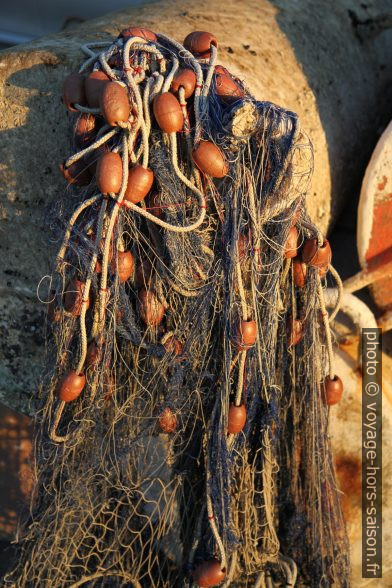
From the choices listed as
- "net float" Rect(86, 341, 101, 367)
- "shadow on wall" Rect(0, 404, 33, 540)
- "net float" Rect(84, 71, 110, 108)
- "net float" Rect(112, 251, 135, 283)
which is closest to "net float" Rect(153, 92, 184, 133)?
"net float" Rect(84, 71, 110, 108)

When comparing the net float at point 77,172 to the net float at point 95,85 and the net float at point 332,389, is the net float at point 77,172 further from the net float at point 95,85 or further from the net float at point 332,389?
the net float at point 332,389

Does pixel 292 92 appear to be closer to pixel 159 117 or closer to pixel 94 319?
pixel 159 117

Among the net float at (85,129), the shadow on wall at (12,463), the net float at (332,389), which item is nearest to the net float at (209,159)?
the net float at (85,129)

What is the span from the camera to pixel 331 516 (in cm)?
181

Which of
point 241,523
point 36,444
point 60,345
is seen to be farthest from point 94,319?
point 241,523

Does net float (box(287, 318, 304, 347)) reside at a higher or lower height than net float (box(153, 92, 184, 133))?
lower

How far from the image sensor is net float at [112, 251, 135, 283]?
4.70 feet

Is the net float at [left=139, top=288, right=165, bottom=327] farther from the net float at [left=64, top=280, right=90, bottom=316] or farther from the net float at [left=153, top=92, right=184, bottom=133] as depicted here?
the net float at [left=153, top=92, right=184, bottom=133]

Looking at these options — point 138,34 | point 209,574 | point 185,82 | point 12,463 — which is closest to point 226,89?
point 185,82

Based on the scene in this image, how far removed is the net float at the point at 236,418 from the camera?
1.54 metres

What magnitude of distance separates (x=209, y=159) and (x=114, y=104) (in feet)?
0.74

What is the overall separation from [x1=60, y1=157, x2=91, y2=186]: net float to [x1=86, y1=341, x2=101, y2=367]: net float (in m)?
0.38

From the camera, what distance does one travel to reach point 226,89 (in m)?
1.44

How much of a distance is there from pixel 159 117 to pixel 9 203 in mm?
524
